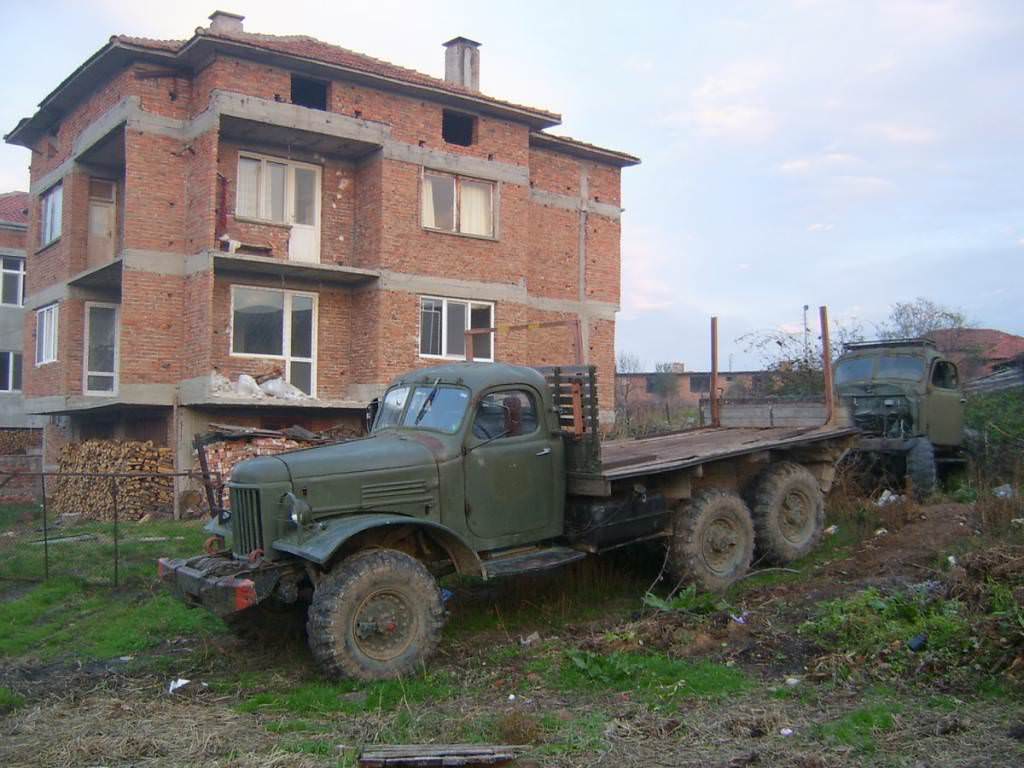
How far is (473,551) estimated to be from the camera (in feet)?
25.6

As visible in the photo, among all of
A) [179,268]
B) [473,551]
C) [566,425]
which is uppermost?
[179,268]

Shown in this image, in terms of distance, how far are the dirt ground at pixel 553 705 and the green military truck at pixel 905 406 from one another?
5213 mm

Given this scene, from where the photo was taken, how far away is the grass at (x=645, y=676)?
6.45 m

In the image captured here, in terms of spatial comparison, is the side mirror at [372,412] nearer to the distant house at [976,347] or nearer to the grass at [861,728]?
the grass at [861,728]

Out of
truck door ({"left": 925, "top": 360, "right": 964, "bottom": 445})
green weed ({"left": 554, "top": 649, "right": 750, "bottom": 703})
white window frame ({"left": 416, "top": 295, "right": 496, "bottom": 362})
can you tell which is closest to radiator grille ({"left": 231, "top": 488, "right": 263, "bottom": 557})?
green weed ({"left": 554, "top": 649, "right": 750, "bottom": 703})

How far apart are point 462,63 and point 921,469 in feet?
48.5

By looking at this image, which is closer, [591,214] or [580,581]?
[580,581]

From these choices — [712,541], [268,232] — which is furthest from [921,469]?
[268,232]

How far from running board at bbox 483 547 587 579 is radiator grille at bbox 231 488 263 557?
6.17ft

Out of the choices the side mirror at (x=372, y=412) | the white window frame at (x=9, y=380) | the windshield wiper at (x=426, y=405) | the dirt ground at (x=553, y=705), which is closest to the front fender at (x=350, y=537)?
the dirt ground at (x=553, y=705)

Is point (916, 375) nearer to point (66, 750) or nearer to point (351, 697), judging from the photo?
point (351, 697)

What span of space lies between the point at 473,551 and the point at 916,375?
9771mm

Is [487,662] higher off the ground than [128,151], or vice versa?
[128,151]

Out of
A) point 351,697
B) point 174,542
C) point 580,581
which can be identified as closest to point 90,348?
point 174,542
